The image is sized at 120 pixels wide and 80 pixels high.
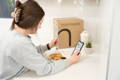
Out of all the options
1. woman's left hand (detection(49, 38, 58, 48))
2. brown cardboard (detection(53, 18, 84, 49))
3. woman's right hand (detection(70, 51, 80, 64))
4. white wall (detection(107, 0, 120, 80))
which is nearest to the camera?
white wall (detection(107, 0, 120, 80))

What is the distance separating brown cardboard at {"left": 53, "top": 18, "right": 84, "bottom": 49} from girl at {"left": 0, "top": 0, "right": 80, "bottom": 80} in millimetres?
537

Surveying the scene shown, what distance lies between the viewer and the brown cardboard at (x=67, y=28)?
73.0 inches

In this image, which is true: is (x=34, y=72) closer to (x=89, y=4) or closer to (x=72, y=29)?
(x=72, y=29)

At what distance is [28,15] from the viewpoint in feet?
4.18

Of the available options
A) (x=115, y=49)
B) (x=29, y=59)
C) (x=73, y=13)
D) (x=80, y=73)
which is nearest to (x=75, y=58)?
(x=80, y=73)

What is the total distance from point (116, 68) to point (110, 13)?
0.28 m

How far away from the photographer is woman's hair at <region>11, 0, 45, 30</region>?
1.28 m

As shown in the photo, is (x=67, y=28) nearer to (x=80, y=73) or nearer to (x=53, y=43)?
(x=53, y=43)

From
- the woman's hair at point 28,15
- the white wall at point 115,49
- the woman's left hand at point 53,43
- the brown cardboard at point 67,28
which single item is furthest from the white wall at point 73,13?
the white wall at point 115,49

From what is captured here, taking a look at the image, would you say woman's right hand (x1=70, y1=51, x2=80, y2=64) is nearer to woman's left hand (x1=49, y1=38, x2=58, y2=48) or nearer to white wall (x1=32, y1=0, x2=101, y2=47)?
woman's left hand (x1=49, y1=38, x2=58, y2=48)

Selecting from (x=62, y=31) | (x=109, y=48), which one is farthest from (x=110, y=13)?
(x=62, y=31)

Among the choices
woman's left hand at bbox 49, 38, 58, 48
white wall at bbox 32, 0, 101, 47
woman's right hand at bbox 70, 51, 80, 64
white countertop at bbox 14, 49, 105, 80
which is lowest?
white countertop at bbox 14, 49, 105, 80

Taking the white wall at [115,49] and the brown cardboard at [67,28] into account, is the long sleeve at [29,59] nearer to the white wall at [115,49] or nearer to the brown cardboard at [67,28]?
the white wall at [115,49]

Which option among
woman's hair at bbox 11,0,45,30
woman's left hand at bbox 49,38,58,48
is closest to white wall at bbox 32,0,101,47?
woman's left hand at bbox 49,38,58,48
